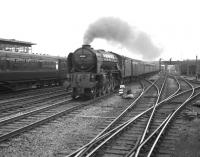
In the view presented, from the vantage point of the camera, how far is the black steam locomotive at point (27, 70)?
60.4 feet

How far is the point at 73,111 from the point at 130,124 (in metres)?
3.67

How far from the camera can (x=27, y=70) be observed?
20.8 metres

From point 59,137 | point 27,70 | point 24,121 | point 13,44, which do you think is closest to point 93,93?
point 24,121

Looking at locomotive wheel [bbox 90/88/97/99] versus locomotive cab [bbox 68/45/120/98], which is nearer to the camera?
locomotive cab [bbox 68/45/120/98]

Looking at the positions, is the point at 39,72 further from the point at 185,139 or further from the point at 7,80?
the point at 185,139

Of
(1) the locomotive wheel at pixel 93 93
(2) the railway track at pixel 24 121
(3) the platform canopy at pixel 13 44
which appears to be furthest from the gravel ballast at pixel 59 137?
(3) the platform canopy at pixel 13 44

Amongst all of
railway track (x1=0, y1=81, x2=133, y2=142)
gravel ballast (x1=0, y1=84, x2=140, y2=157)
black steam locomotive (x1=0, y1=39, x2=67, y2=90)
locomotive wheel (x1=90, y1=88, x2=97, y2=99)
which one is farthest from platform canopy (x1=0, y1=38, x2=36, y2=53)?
gravel ballast (x1=0, y1=84, x2=140, y2=157)

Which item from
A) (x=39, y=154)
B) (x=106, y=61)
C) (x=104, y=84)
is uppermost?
(x=106, y=61)

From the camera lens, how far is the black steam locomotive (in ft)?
60.4

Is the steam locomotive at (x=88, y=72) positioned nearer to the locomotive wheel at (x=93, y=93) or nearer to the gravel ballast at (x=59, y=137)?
the locomotive wheel at (x=93, y=93)

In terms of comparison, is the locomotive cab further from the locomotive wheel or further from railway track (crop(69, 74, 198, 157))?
railway track (crop(69, 74, 198, 157))

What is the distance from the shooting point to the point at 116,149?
21.5ft

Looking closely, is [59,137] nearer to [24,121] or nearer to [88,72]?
[24,121]

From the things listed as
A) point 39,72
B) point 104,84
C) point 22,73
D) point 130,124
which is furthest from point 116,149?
point 39,72
